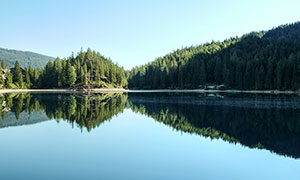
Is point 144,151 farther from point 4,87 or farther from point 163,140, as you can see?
point 4,87

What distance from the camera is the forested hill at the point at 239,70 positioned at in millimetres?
94625

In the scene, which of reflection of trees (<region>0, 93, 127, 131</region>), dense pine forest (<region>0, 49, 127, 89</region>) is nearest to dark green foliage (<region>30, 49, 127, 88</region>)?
A: dense pine forest (<region>0, 49, 127, 89</region>)

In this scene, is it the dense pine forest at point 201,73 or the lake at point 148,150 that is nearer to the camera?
the lake at point 148,150

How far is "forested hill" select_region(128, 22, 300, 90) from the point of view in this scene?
94625 millimetres

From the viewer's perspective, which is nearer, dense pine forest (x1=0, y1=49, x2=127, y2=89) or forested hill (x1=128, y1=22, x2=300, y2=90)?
forested hill (x1=128, y1=22, x2=300, y2=90)

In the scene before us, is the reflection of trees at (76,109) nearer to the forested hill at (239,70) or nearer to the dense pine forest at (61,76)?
the forested hill at (239,70)

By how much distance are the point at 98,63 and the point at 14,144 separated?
145152mm

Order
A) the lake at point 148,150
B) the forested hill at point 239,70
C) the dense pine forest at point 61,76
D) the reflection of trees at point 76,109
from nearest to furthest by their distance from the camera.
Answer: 1. the lake at point 148,150
2. the reflection of trees at point 76,109
3. the forested hill at point 239,70
4. the dense pine forest at point 61,76

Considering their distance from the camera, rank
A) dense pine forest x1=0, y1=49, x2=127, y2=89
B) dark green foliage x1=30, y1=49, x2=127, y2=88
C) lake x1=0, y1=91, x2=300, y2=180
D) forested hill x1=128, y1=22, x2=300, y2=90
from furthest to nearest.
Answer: dark green foliage x1=30, y1=49, x2=127, y2=88 < dense pine forest x1=0, y1=49, x2=127, y2=89 < forested hill x1=128, y1=22, x2=300, y2=90 < lake x1=0, y1=91, x2=300, y2=180

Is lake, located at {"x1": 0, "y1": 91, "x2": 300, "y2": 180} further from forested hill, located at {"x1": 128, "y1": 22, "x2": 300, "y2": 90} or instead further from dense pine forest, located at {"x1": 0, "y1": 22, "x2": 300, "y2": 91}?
dense pine forest, located at {"x1": 0, "y1": 22, "x2": 300, "y2": 91}

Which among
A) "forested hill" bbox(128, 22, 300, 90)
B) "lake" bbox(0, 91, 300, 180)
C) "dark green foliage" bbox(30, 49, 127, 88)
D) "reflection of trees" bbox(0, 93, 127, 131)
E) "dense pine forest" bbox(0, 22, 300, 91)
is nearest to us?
"lake" bbox(0, 91, 300, 180)

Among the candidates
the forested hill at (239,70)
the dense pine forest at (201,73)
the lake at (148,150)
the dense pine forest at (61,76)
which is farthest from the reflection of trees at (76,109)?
the dense pine forest at (61,76)

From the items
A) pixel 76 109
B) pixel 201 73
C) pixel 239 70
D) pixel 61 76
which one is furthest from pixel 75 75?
pixel 76 109

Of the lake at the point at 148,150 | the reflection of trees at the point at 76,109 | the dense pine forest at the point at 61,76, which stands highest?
the dense pine forest at the point at 61,76
